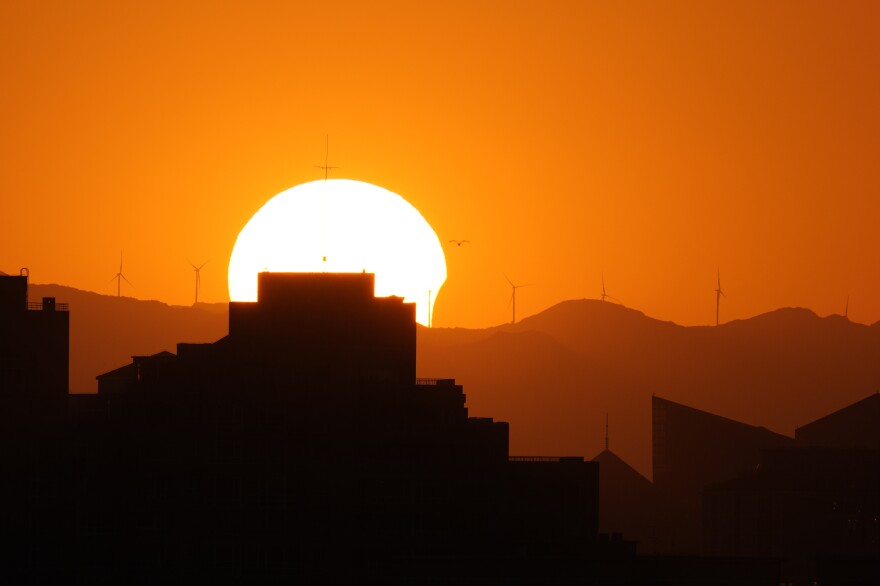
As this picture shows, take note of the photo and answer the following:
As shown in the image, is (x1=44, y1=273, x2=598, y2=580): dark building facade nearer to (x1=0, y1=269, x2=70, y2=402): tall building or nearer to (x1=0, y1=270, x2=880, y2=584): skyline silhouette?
(x1=0, y1=270, x2=880, y2=584): skyline silhouette

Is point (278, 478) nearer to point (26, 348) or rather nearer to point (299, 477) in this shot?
point (299, 477)

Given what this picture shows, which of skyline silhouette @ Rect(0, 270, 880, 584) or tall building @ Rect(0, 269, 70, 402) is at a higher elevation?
tall building @ Rect(0, 269, 70, 402)

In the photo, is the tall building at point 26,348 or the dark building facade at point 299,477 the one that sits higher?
the tall building at point 26,348

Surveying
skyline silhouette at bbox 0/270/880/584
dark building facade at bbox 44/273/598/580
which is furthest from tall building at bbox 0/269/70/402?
dark building facade at bbox 44/273/598/580

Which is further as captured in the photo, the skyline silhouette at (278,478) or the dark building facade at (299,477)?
the dark building facade at (299,477)

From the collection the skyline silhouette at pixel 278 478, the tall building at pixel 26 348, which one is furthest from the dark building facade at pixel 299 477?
the tall building at pixel 26 348

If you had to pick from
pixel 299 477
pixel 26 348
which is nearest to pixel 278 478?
pixel 299 477

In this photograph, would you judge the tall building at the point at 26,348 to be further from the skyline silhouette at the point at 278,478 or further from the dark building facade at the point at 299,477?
the dark building facade at the point at 299,477

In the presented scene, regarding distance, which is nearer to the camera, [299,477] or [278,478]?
[278,478]

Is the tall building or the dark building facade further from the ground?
the tall building

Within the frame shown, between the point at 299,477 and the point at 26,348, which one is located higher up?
the point at 26,348

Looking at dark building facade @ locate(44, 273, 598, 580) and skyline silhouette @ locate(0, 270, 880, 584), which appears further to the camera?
dark building facade @ locate(44, 273, 598, 580)

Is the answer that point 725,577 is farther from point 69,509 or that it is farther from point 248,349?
point 69,509

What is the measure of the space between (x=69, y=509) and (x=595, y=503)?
48.4m
